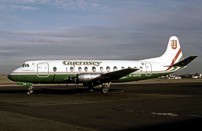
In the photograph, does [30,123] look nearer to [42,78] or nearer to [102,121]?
[102,121]

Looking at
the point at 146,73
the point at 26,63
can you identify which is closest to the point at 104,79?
the point at 146,73

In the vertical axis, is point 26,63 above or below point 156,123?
above

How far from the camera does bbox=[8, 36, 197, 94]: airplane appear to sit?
3162cm

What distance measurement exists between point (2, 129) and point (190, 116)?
27.8ft

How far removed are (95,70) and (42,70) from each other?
580cm

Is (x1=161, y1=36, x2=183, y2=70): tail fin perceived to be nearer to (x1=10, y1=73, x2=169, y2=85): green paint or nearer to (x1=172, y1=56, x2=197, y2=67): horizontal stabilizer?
(x1=172, y1=56, x2=197, y2=67): horizontal stabilizer

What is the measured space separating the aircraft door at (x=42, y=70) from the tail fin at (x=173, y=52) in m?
14.2

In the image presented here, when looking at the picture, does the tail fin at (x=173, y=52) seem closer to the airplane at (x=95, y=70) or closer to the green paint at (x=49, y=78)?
the airplane at (x=95, y=70)

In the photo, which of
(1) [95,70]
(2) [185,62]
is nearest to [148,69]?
(2) [185,62]

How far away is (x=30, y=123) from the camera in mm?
12523

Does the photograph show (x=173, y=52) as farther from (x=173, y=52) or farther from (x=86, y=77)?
(x=86, y=77)

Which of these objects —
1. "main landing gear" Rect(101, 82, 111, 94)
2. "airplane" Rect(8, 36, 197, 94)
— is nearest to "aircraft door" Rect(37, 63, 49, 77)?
"airplane" Rect(8, 36, 197, 94)

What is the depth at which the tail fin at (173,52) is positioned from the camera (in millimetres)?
37625

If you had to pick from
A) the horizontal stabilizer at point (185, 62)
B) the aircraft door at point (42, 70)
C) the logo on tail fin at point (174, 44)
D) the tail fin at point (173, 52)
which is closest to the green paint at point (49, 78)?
the aircraft door at point (42, 70)
